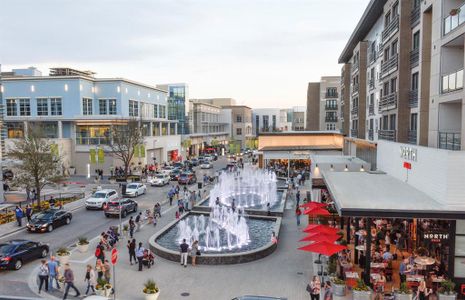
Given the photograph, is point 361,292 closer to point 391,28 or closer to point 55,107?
point 391,28

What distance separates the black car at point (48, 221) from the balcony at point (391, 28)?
28867mm

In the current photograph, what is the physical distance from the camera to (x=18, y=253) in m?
20.7

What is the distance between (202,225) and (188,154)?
76898 millimetres

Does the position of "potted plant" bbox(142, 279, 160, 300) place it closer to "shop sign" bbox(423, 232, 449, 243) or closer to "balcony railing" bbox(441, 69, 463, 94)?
"shop sign" bbox(423, 232, 449, 243)

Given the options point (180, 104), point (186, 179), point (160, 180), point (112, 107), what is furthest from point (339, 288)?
point (180, 104)

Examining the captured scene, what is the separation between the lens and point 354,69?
5231cm

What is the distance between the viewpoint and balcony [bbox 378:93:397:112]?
30959 millimetres

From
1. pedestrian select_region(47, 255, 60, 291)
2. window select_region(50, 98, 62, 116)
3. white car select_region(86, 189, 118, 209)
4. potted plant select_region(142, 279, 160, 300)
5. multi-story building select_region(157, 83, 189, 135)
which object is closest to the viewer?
potted plant select_region(142, 279, 160, 300)

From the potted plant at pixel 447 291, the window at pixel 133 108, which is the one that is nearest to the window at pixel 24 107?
the window at pixel 133 108

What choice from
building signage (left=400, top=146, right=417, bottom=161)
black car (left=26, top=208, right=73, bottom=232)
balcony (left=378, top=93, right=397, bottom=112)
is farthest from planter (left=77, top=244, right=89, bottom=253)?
balcony (left=378, top=93, right=397, bottom=112)

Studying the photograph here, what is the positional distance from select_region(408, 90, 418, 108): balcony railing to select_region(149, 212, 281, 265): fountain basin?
496 inches

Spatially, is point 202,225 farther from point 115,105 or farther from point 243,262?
point 115,105

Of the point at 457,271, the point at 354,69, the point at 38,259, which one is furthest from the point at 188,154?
the point at 457,271

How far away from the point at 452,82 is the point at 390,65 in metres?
12.7
